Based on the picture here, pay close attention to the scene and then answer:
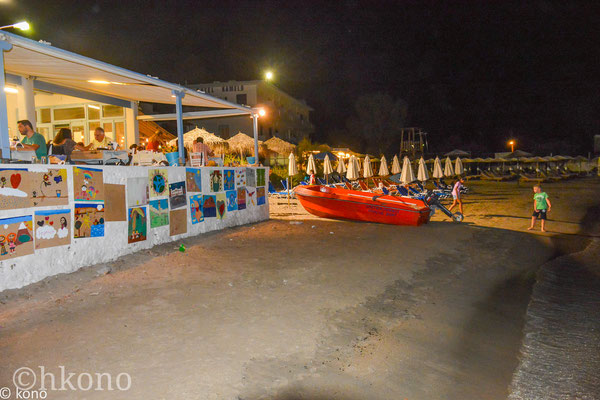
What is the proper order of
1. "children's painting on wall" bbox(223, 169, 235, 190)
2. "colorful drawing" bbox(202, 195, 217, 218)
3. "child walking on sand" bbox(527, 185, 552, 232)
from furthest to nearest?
"child walking on sand" bbox(527, 185, 552, 232)
"children's painting on wall" bbox(223, 169, 235, 190)
"colorful drawing" bbox(202, 195, 217, 218)

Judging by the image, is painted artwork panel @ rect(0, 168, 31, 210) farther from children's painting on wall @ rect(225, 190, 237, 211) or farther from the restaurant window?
the restaurant window

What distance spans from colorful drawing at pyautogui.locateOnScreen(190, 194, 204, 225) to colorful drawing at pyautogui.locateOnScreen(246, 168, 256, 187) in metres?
2.30

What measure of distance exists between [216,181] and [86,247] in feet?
12.8

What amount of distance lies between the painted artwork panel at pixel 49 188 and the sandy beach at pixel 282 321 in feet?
3.47

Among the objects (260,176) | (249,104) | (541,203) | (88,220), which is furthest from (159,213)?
(249,104)

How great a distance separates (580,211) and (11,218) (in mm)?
18435

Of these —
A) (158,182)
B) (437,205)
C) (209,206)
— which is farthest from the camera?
(437,205)

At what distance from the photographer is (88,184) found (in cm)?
623

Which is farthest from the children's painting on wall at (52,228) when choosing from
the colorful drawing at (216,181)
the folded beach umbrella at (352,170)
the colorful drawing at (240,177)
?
the folded beach umbrella at (352,170)

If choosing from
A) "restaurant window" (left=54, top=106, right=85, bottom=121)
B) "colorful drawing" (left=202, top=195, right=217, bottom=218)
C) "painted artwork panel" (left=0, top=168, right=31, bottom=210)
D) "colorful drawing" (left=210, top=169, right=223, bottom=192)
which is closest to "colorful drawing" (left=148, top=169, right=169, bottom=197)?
"colorful drawing" (left=202, top=195, right=217, bottom=218)

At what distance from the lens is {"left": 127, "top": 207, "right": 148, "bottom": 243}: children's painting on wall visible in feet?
23.2

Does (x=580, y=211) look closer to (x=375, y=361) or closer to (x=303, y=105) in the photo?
(x=375, y=361)

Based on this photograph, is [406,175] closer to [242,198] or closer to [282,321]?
[242,198]

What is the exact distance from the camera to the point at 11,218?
5035 mm
